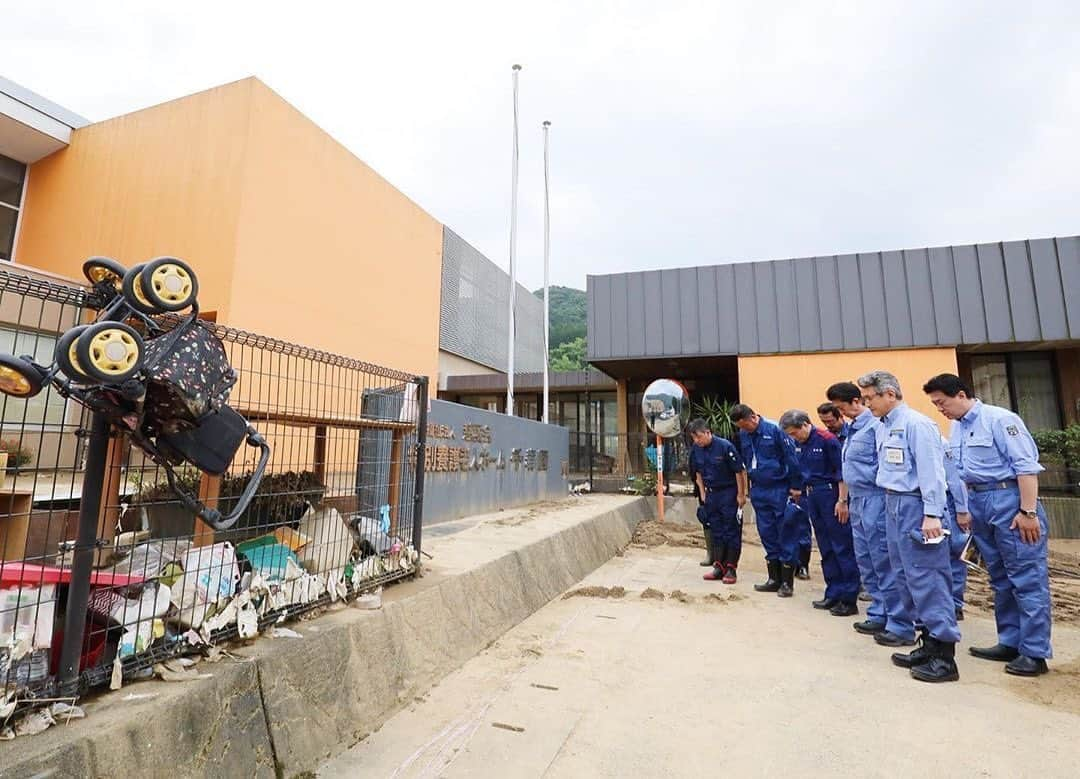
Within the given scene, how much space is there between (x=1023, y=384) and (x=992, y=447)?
36.3ft

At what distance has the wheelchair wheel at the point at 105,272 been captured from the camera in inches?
67.8

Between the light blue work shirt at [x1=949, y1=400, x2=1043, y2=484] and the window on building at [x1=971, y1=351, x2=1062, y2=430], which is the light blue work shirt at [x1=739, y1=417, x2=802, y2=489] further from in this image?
the window on building at [x1=971, y1=351, x2=1062, y2=430]

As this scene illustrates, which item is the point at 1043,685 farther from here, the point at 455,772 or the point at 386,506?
the point at 386,506

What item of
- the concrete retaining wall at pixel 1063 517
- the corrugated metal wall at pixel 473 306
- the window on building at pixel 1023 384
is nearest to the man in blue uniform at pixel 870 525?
the concrete retaining wall at pixel 1063 517

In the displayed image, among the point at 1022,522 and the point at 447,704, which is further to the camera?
the point at 1022,522

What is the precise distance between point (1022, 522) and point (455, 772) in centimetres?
333

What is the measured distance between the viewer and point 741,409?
4.80 meters

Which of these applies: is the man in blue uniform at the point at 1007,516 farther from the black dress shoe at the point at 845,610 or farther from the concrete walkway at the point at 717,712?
the black dress shoe at the point at 845,610

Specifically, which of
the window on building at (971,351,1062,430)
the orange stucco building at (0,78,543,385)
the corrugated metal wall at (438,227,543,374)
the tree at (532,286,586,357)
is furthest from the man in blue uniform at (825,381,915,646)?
the tree at (532,286,586,357)

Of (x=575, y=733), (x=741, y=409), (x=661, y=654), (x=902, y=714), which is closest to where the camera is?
(x=575, y=733)

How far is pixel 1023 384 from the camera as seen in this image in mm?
11289

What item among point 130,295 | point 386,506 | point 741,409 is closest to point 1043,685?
point 741,409

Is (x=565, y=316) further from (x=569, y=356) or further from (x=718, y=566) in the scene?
(x=718, y=566)

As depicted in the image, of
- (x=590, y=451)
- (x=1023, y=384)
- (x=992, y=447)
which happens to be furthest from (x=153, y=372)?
(x=1023, y=384)
